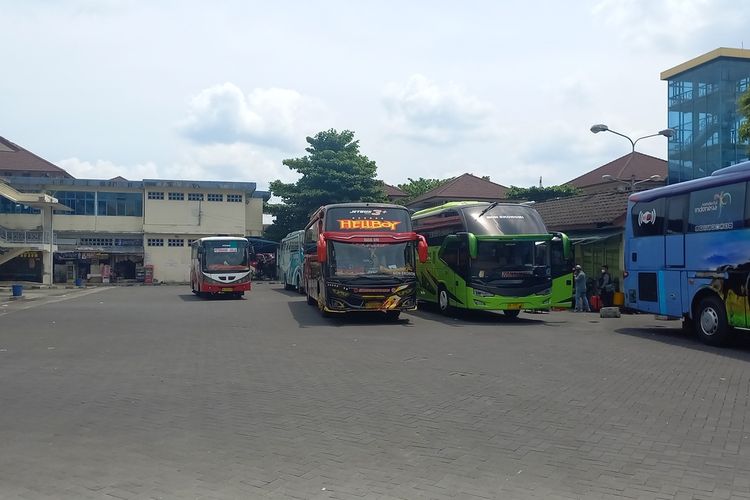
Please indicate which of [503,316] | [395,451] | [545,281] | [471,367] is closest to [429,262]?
[503,316]

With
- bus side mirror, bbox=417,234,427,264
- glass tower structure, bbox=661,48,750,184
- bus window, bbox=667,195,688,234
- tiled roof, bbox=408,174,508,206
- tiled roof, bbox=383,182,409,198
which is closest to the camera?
bus window, bbox=667,195,688,234

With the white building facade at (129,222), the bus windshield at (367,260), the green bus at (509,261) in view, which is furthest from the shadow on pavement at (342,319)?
the white building facade at (129,222)

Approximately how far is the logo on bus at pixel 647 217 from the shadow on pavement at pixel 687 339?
8.77 feet

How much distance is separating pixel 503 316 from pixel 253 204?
4190 cm

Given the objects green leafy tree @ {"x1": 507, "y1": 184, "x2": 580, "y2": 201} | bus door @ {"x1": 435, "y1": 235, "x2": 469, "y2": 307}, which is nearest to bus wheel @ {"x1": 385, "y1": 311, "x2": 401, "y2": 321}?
bus door @ {"x1": 435, "y1": 235, "x2": 469, "y2": 307}

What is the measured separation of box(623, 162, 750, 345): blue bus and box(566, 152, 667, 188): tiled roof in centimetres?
3838

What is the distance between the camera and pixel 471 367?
418 inches

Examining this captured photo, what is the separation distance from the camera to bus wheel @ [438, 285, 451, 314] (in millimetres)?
20217

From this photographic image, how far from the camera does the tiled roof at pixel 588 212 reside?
24.9m

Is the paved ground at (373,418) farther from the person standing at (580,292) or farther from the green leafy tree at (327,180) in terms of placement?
the green leafy tree at (327,180)

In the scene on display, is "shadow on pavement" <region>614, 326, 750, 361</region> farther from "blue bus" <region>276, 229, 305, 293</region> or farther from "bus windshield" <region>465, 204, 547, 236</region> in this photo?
"blue bus" <region>276, 229, 305, 293</region>

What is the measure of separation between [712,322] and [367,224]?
8928mm

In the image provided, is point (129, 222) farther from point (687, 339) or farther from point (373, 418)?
point (373, 418)

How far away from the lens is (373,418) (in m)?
7.23
